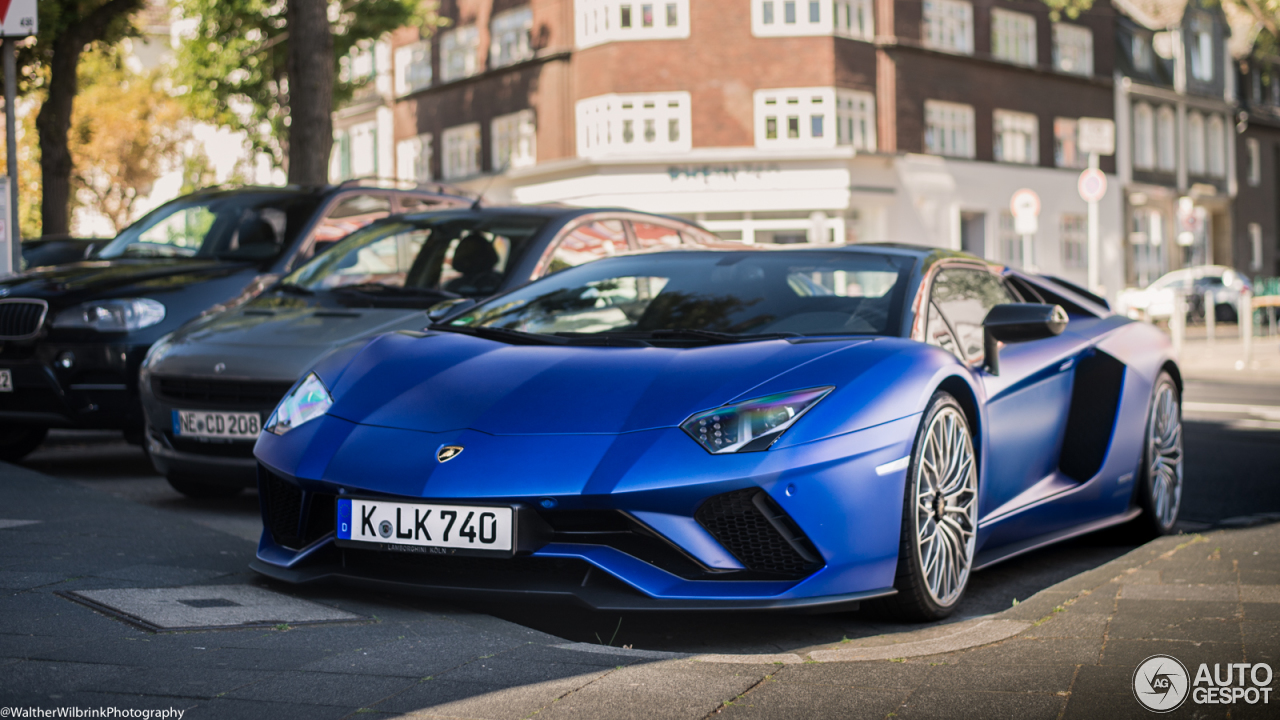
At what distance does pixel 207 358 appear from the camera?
608cm

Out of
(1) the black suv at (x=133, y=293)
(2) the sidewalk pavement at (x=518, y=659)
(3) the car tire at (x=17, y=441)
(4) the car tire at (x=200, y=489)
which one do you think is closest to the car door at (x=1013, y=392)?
(2) the sidewalk pavement at (x=518, y=659)

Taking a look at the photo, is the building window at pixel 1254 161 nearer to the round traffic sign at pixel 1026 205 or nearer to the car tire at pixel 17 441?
the round traffic sign at pixel 1026 205

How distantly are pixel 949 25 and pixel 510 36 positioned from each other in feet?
40.4

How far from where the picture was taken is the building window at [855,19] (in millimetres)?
33969

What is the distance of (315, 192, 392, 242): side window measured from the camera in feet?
26.6

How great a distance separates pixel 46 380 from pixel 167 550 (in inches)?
110

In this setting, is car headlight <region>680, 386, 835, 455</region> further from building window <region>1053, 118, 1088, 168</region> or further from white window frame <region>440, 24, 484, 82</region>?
building window <region>1053, 118, 1088, 168</region>

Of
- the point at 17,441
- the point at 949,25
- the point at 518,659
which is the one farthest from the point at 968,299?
the point at 949,25

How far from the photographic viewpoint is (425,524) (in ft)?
11.7

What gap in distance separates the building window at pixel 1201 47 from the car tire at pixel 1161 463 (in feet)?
153

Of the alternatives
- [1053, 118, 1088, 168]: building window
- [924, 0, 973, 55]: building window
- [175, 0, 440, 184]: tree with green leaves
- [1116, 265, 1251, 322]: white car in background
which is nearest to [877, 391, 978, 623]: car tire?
[175, 0, 440, 184]: tree with green leaves

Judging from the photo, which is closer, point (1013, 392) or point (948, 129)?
point (1013, 392)

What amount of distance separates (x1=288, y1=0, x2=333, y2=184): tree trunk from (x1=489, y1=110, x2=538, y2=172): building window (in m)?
22.0

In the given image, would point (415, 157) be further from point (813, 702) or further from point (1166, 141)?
point (813, 702)
